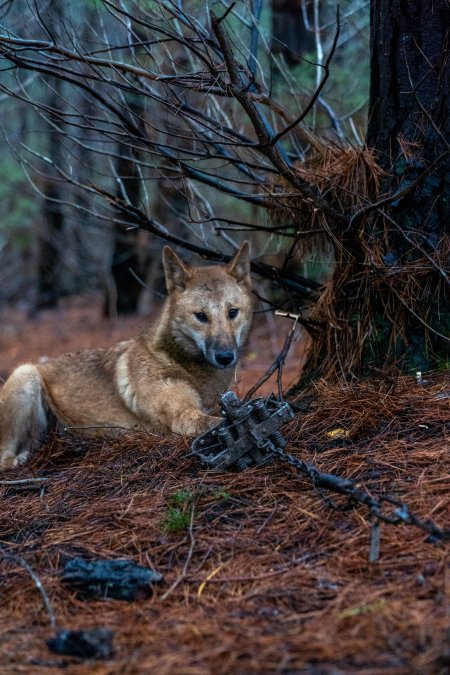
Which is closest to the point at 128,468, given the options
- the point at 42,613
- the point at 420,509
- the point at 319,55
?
the point at 42,613

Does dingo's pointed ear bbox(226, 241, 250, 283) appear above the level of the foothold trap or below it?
above

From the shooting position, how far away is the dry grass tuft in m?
2.79

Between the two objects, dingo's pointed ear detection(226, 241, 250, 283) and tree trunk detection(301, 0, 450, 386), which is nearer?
tree trunk detection(301, 0, 450, 386)

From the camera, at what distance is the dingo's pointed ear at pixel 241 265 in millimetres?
6668

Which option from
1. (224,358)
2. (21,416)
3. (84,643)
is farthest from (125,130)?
(84,643)

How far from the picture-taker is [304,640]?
2816 millimetres

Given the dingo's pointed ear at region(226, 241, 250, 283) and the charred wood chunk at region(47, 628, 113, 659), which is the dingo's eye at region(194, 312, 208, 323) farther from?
the charred wood chunk at region(47, 628, 113, 659)

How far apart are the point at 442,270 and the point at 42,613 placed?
3.54 metres

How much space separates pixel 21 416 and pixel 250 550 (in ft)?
11.4

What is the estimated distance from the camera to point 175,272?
6684 mm

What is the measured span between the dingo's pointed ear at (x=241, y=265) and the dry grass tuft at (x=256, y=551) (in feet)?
5.54

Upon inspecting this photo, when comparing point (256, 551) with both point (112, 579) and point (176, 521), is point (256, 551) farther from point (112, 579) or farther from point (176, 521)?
point (112, 579)

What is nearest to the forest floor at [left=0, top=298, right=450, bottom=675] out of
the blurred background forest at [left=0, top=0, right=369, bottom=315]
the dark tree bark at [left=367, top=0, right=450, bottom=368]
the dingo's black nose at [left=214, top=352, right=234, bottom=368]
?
the dark tree bark at [left=367, top=0, right=450, bottom=368]

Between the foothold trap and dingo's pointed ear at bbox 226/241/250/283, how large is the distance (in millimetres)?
2271
